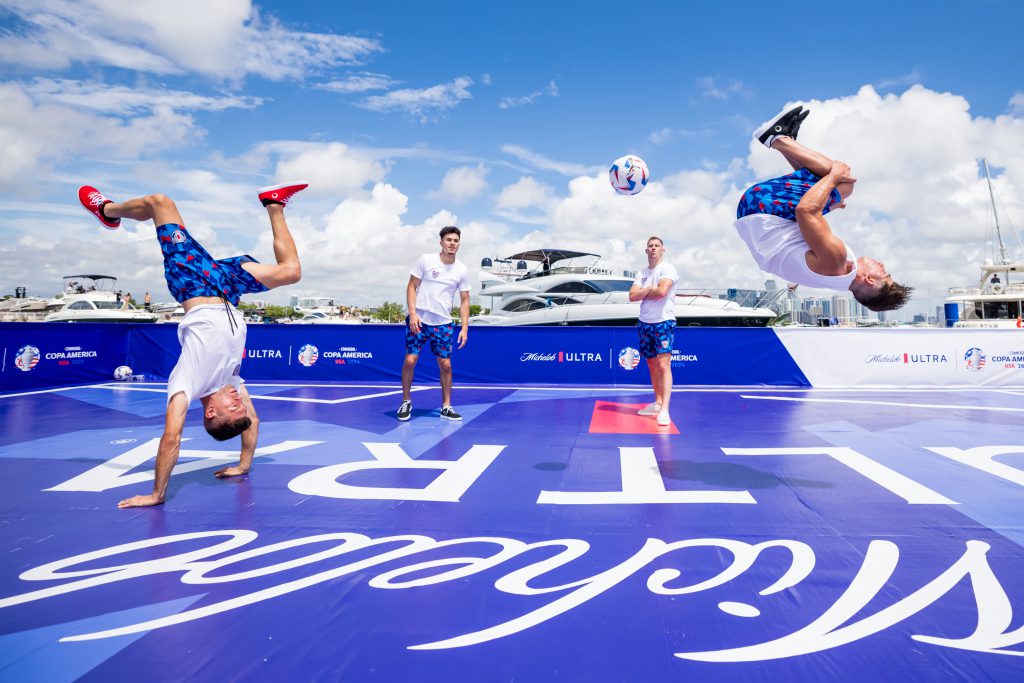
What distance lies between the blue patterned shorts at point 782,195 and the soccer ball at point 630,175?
9.28 ft

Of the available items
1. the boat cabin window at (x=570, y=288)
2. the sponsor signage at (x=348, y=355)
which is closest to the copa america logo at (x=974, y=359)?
the sponsor signage at (x=348, y=355)

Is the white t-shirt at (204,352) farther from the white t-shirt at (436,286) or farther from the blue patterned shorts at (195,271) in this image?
the white t-shirt at (436,286)

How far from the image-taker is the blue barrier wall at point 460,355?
9070 millimetres

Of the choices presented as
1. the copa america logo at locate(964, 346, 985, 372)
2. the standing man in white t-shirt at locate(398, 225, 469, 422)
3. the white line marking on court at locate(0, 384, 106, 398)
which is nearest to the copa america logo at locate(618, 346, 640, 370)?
the standing man in white t-shirt at locate(398, 225, 469, 422)

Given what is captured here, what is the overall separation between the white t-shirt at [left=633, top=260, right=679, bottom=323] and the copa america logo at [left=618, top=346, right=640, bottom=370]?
132 inches

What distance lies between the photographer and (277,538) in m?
2.49

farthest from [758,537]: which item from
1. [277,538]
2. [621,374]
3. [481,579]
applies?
[621,374]

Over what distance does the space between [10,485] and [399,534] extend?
8.29 feet

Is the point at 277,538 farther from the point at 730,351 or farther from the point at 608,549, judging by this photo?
the point at 730,351

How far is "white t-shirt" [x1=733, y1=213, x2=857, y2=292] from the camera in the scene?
3.05 meters

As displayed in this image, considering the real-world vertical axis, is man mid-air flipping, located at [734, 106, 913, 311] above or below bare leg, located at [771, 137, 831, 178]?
→ below

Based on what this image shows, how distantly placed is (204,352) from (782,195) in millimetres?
3250

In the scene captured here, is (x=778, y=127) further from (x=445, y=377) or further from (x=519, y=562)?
(x=445, y=377)

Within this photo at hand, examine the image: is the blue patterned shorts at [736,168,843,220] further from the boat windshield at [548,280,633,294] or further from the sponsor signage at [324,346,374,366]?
the boat windshield at [548,280,633,294]
